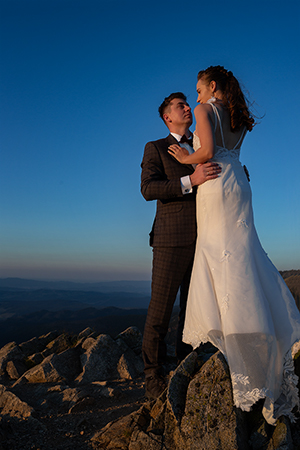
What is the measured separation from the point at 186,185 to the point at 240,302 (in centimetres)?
127

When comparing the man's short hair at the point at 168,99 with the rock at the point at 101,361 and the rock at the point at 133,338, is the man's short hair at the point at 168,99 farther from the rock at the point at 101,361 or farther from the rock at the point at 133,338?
the rock at the point at 133,338

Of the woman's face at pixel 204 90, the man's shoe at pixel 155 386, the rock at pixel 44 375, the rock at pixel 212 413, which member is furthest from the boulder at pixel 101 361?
the woman's face at pixel 204 90

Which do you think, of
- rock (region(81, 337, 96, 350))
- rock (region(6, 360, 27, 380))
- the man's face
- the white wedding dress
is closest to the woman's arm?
the white wedding dress

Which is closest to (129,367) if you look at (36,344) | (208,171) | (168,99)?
(36,344)

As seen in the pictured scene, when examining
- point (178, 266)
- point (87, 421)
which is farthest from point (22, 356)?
point (178, 266)

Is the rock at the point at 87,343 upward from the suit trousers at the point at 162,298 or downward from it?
downward

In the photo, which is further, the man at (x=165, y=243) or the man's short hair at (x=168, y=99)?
the man's short hair at (x=168, y=99)

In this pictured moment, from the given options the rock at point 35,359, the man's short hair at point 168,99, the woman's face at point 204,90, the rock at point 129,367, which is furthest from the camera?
the rock at point 35,359

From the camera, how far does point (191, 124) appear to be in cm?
381

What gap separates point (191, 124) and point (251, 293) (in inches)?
89.8

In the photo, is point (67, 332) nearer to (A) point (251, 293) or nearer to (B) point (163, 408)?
(B) point (163, 408)

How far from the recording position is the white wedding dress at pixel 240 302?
2.31 meters

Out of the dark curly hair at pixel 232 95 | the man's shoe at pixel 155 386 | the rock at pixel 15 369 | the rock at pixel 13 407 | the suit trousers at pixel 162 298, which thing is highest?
the dark curly hair at pixel 232 95

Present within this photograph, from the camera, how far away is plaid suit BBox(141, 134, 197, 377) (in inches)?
128
